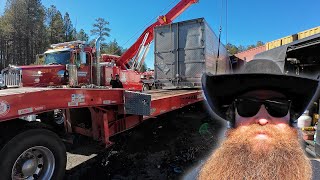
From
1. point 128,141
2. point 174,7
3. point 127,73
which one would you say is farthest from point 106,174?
point 174,7

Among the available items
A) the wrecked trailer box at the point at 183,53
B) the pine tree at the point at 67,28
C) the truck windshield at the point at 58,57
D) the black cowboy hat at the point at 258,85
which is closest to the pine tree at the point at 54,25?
the pine tree at the point at 67,28

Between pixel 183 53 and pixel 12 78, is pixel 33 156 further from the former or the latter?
pixel 12 78

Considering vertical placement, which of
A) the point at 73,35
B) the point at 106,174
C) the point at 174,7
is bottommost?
the point at 106,174

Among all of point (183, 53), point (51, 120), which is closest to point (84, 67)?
point (183, 53)

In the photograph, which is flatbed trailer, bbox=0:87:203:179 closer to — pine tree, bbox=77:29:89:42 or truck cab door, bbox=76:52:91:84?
truck cab door, bbox=76:52:91:84

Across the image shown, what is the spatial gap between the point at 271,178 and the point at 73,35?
7731cm

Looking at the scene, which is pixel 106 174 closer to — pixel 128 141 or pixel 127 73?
pixel 128 141

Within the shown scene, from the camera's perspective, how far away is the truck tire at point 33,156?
3.31 metres

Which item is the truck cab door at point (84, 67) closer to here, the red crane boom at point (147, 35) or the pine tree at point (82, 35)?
the red crane boom at point (147, 35)

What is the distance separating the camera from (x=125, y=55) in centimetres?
1438

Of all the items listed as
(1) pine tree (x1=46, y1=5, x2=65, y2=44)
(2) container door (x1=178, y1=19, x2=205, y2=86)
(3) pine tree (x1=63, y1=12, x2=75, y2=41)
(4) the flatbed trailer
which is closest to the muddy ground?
(4) the flatbed trailer

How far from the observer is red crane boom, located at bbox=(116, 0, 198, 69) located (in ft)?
46.3

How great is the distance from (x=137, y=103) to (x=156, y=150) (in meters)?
1.97

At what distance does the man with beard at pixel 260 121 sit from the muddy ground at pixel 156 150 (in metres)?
3.17
